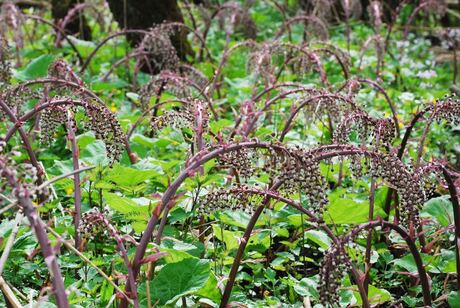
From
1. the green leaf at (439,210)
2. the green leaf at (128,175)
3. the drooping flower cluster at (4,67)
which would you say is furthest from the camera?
the drooping flower cluster at (4,67)

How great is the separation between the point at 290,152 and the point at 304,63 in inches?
98.2

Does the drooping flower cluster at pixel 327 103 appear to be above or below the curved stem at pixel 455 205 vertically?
above

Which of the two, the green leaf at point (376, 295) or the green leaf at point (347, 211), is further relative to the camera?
the green leaf at point (347, 211)

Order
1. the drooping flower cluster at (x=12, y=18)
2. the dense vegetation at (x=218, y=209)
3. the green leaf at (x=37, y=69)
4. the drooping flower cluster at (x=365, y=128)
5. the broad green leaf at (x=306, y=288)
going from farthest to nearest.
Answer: the drooping flower cluster at (x=12, y=18) → the green leaf at (x=37, y=69) → the drooping flower cluster at (x=365, y=128) → the broad green leaf at (x=306, y=288) → the dense vegetation at (x=218, y=209)

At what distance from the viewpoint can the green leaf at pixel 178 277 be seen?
7.63 ft

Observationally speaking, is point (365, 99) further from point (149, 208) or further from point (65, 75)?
point (149, 208)

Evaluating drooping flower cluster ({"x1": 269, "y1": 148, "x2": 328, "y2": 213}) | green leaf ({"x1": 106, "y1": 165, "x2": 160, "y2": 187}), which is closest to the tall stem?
green leaf ({"x1": 106, "y1": 165, "x2": 160, "y2": 187})

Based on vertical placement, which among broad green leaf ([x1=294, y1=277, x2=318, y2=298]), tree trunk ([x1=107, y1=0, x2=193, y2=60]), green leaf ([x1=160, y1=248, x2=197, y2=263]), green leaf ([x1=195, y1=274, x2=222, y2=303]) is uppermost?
tree trunk ([x1=107, y1=0, x2=193, y2=60])

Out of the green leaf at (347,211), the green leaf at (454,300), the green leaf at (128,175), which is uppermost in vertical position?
the green leaf at (128,175)

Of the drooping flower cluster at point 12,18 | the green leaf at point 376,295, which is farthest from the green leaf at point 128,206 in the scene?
the drooping flower cluster at point 12,18

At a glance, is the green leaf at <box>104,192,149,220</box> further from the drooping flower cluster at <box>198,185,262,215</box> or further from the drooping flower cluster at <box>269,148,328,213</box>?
the drooping flower cluster at <box>269,148,328,213</box>

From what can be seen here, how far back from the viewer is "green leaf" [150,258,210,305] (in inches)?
91.5

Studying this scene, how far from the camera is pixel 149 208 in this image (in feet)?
8.70

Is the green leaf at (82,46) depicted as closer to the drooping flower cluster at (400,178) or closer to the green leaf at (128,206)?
the green leaf at (128,206)
